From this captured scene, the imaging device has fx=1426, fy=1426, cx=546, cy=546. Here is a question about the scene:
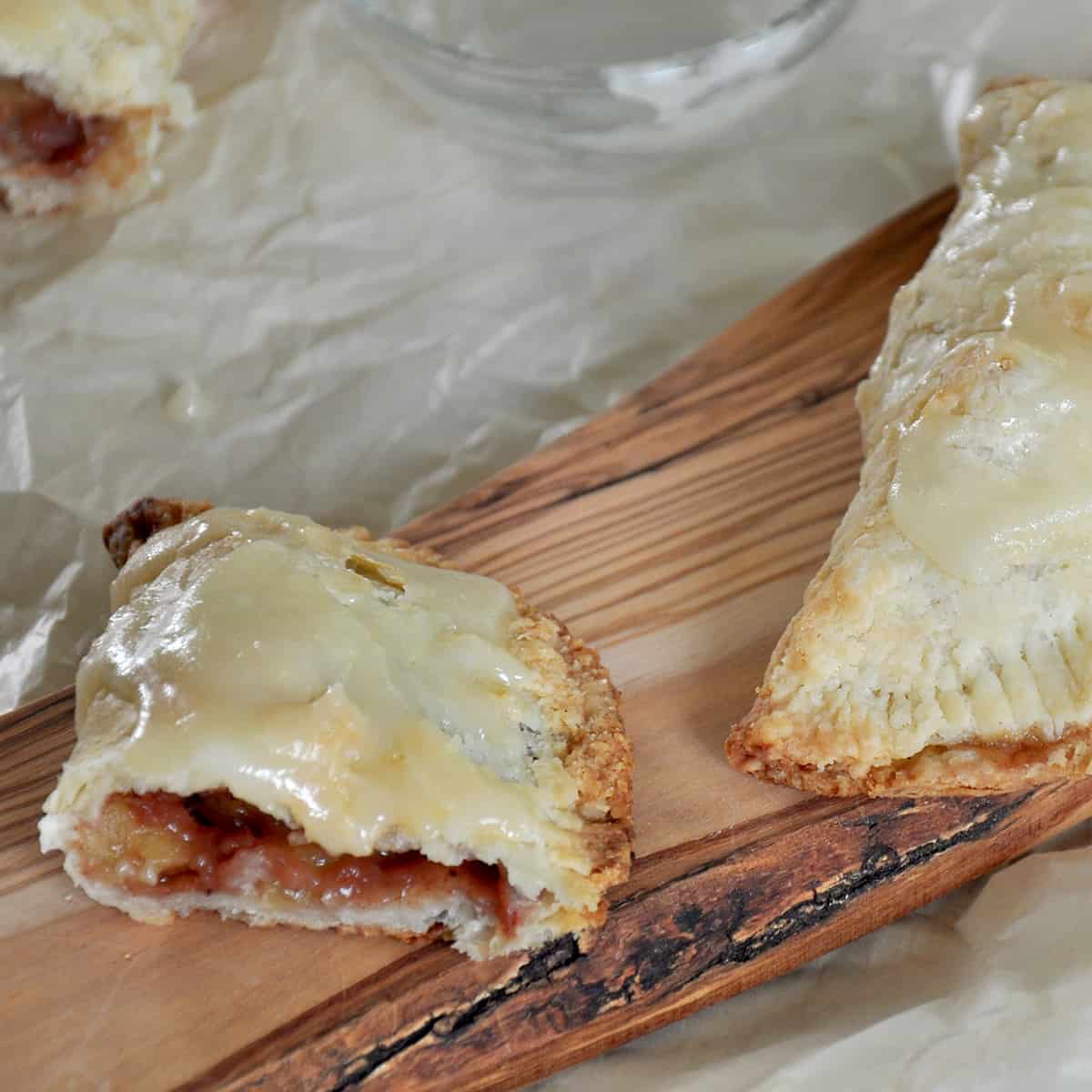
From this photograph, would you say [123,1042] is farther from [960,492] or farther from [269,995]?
[960,492]

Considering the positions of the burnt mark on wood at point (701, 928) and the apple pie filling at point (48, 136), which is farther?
the apple pie filling at point (48, 136)

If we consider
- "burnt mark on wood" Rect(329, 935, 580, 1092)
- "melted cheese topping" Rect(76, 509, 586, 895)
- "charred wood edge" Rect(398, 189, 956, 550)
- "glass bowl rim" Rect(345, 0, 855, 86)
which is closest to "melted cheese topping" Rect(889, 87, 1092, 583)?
"charred wood edge" Rect(398, 189, 956, 550)

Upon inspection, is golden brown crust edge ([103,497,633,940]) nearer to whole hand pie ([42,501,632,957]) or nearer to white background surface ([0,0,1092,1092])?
whole hand pie ([42,501,632,957])

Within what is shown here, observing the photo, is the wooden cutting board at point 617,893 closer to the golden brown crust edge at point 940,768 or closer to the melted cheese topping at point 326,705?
the golden brown crust edge at point 940,768

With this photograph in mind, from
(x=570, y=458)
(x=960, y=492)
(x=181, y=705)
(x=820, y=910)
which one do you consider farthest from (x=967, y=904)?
(x=181, y=705)

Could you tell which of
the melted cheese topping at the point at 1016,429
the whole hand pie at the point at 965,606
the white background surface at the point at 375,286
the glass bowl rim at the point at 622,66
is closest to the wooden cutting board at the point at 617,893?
the whole hand pie at the point at 965,606

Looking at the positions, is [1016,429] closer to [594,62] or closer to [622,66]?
[622,66]
